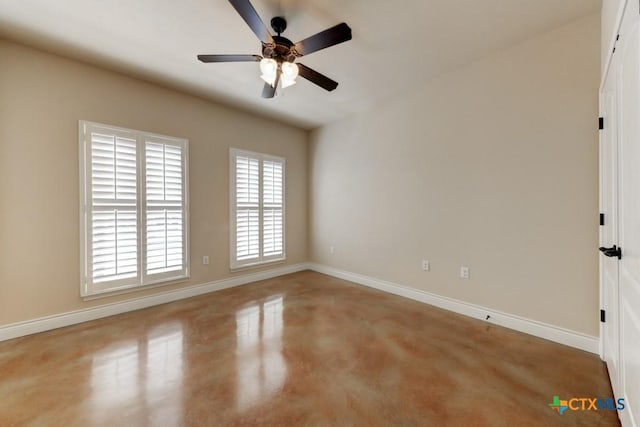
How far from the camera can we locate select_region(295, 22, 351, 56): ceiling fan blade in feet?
5.87

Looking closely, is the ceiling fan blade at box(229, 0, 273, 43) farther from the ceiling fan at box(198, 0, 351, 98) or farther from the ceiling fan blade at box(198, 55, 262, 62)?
the ceiling fan blade at box(198, 55, 262, 62)

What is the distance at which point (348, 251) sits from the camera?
4.49 m

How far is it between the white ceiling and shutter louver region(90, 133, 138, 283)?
954mm

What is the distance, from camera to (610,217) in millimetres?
1726

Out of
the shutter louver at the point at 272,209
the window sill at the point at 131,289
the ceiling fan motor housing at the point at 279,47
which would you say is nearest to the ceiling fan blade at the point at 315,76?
the ceiling fan motor housing at the point at 279,47

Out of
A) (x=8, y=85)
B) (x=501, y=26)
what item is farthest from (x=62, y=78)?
(x=501, y=26)

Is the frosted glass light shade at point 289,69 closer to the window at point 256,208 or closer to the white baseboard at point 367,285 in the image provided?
the window at point 256,208

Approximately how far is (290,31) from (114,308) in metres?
3.62

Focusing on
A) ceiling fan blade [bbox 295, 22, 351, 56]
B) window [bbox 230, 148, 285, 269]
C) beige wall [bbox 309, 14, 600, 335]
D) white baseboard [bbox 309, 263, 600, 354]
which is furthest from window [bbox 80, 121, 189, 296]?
white baseboard [bbox 309, 263, 600, 354]

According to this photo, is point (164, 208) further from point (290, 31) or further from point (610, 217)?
point (610, 217)

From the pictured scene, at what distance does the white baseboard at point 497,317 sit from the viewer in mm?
2273

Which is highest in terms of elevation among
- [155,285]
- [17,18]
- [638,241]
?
[17,18]

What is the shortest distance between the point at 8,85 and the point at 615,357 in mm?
5407

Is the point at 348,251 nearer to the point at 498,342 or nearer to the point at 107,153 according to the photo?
the point at 498,342
